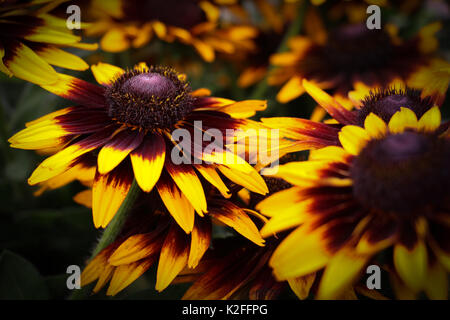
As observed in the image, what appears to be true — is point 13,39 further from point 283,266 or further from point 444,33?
point 444,33

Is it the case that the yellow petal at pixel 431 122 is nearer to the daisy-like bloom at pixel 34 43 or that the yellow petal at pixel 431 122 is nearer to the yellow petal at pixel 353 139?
the yellow petal at pixel 353 139

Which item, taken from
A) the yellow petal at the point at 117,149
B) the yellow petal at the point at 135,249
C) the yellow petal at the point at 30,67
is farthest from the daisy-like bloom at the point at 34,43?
the yellow petal at the point at 135,249

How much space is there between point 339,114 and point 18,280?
489 millimetres

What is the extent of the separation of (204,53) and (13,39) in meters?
0.40

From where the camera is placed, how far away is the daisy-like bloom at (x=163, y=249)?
0.54m

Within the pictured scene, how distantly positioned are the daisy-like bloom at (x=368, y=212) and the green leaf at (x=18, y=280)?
1.20 feet

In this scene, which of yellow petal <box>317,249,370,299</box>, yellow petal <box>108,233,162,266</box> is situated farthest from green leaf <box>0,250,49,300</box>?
yellow petal <box>317,249,370,299</box>

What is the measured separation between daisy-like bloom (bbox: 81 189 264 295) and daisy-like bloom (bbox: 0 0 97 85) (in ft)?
0.79

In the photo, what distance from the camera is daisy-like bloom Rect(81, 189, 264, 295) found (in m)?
0.54

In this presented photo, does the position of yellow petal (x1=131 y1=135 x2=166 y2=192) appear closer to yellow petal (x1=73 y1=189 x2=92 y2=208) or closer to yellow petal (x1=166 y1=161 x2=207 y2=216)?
yellow petal (x1=166 y1=161 x2=207 y2=216)

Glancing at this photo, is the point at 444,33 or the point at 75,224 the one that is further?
the point at 444,33

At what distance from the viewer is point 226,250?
2.05ft
